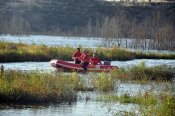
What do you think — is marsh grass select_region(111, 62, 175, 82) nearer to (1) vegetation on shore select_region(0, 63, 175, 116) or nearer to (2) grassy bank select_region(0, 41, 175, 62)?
(1) vegetation on shore select_region(0, 63, 175, 116)

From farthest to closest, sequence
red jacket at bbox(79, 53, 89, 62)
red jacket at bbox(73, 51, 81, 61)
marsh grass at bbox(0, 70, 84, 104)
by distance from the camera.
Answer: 1. red jacket at bbox(73, 51, 81, 61)
2. red jacket at bbox(79, 53, 89, 62)
3. marsh grass at bbox(0, 70, 84, 104)

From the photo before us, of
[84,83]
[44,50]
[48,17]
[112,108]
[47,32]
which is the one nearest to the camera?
[112,108]

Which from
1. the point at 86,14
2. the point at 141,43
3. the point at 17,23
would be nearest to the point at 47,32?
the point at 17,23

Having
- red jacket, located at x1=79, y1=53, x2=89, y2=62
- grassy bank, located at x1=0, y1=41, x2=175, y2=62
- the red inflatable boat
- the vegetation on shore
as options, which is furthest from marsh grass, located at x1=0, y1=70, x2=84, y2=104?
grassy bank, located at x1=0, y1=41, x2=175, y2=62

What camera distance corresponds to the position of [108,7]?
146750mm

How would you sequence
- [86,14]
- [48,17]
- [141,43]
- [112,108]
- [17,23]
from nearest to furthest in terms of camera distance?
[112,108] → [141,43] → [17,23] → [48,17] → [86,14]

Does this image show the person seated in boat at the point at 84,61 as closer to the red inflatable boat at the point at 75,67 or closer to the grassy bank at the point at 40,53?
the red inflatable boat at the point at 75,67

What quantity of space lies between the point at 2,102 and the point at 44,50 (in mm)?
25120

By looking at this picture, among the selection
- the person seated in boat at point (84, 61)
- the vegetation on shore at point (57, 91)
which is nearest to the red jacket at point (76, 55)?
the person seated in boat at point (84, 61)

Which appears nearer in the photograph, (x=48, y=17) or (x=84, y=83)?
(x=84, y=83)

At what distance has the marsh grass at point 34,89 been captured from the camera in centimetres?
2142

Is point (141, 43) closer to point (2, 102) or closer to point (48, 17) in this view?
point (2, 102)

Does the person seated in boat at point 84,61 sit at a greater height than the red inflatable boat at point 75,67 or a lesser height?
greater

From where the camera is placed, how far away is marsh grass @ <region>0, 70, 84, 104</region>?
21.4m
